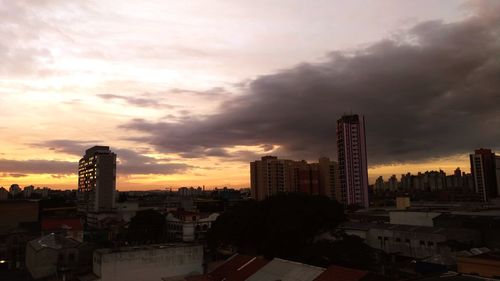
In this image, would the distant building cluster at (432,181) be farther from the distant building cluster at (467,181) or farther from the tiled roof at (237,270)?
the tiled roof at (237,270)

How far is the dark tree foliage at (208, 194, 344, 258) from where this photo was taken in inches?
1607

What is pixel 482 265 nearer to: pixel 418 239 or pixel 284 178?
pixel 418 239

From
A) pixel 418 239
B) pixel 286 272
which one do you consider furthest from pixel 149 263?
pixel 418 239

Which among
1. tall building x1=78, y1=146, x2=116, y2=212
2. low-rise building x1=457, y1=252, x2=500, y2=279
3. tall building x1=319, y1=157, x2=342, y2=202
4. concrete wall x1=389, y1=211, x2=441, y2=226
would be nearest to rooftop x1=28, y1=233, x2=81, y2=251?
low-rise building x1=457, y1=252, x2=500, y2=279

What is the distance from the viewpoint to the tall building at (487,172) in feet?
366

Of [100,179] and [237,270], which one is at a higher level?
[100,179]

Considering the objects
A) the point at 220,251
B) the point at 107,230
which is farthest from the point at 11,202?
the point at 220,251

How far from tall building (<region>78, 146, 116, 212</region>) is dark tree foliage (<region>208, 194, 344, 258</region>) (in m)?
66.1

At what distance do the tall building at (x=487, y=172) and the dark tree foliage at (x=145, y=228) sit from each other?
90779 mm

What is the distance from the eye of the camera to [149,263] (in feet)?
103

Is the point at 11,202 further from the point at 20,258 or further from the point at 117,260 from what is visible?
the point at 117,260

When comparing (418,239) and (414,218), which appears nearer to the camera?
(418,239)

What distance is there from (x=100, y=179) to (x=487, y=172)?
107449mm

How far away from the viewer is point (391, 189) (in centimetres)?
18875
